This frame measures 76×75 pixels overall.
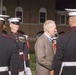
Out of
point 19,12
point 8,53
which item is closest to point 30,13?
point 19,12

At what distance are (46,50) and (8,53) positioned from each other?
1.84 metres

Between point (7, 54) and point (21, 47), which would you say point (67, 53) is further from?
point (21, 47)

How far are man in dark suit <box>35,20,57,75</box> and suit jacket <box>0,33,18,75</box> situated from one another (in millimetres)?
1663

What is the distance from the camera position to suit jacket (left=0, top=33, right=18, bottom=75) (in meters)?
5.14

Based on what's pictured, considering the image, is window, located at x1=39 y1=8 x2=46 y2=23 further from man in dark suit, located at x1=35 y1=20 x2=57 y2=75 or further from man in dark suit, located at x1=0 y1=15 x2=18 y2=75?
man in dark suit, located at x1=0 y1=15 x2=18 y2=75

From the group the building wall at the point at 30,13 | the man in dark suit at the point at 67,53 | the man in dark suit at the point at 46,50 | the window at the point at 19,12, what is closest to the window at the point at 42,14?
the building wall at the point at 30,13

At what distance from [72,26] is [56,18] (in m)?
37.8

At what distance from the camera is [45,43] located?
6.95 meters

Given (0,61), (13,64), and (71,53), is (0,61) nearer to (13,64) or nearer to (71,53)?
(13,64)

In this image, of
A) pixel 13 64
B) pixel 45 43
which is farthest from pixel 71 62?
pixel 45 43

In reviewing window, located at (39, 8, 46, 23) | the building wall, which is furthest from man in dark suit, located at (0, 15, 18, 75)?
window, located at (39, 8, 46, 23)

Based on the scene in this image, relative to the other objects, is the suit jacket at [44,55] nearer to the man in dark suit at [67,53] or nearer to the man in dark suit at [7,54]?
the man in dark suit at [67,53]

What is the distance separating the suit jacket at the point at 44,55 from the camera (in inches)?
269

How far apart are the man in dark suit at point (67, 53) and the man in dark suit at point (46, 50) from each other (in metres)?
1.41
